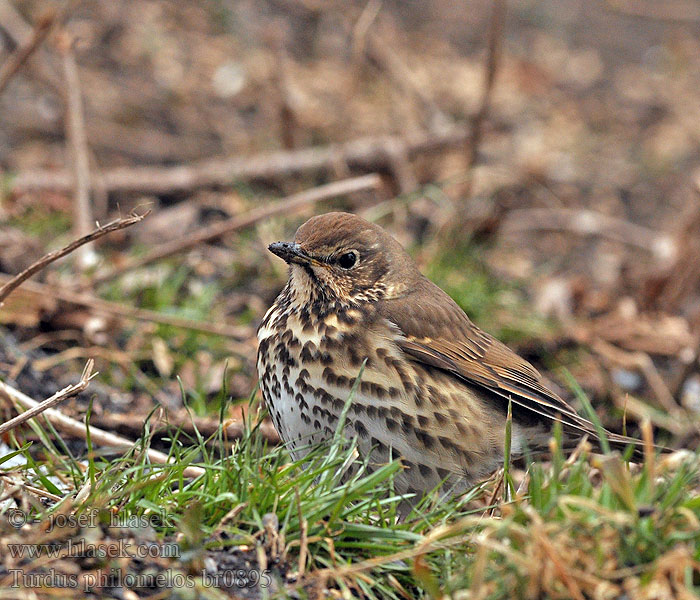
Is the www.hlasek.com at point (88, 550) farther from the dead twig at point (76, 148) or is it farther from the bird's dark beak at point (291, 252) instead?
the dead twig at point (76, 148)

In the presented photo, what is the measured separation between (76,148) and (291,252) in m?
2.26

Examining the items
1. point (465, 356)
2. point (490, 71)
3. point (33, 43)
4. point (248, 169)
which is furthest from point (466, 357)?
point (248, 169)

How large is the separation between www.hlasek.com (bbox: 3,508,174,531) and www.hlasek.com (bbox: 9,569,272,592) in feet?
0.43

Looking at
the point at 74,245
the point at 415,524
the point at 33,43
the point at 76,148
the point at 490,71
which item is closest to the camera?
the point at 415,524

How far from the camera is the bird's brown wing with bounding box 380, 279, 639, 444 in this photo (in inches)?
134

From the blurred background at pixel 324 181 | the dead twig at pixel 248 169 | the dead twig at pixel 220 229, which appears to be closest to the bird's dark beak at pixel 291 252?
the blurred background at pixel 324 181

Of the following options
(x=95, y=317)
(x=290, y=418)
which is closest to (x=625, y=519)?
(x=290, y=418)

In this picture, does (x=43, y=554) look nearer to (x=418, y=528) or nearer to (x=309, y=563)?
(x=309, y=563)

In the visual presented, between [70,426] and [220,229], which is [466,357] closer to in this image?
[70,426]

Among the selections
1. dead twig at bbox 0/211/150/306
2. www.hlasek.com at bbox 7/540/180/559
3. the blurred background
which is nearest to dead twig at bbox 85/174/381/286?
the blurred background

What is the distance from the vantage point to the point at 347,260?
3.54 metres

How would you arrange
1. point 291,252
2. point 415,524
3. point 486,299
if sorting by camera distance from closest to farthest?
point 415,524 → point 291,252 → point 486,299

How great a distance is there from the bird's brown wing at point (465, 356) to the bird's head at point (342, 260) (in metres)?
0.11

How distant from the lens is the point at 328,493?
2.54m
